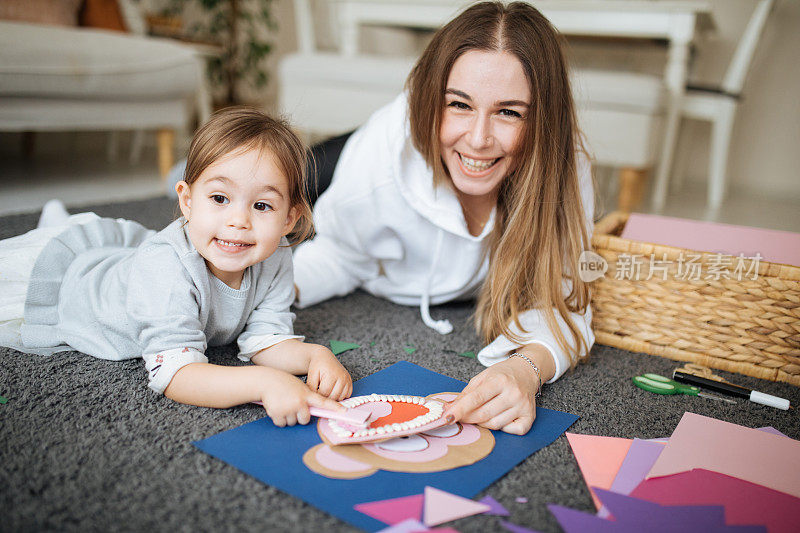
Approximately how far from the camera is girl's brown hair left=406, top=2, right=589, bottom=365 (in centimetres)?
89

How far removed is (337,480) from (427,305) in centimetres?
53

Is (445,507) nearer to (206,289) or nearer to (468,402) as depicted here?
(468,402)

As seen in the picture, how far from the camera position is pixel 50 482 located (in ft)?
1.88

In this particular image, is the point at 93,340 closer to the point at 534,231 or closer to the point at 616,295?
the point at 534,231

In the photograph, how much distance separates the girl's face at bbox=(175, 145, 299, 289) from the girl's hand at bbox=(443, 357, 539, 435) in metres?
0.31

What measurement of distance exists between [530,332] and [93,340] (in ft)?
2.01

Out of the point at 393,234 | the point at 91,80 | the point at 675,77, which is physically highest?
the point at 675,77

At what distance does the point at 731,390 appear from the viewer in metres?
0.85

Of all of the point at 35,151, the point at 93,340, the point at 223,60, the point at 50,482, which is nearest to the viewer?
the point at 50,482

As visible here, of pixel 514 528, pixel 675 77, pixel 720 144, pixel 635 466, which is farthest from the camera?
pixel 720 144

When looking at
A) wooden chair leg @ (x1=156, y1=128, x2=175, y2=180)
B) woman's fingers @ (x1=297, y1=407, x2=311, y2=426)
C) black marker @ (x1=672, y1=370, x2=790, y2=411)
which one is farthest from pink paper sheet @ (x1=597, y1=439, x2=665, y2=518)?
wooden chair leg @ (x1=156, y1=128, x2=175, y2=180)

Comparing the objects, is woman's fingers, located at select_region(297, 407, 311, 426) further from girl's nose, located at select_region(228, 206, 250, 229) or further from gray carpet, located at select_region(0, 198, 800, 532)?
girl's nose, located at select_region(228, 206, 250, 229)

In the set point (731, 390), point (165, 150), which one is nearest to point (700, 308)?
point (731, 390)

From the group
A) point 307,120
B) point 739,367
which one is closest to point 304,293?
point 739,367
